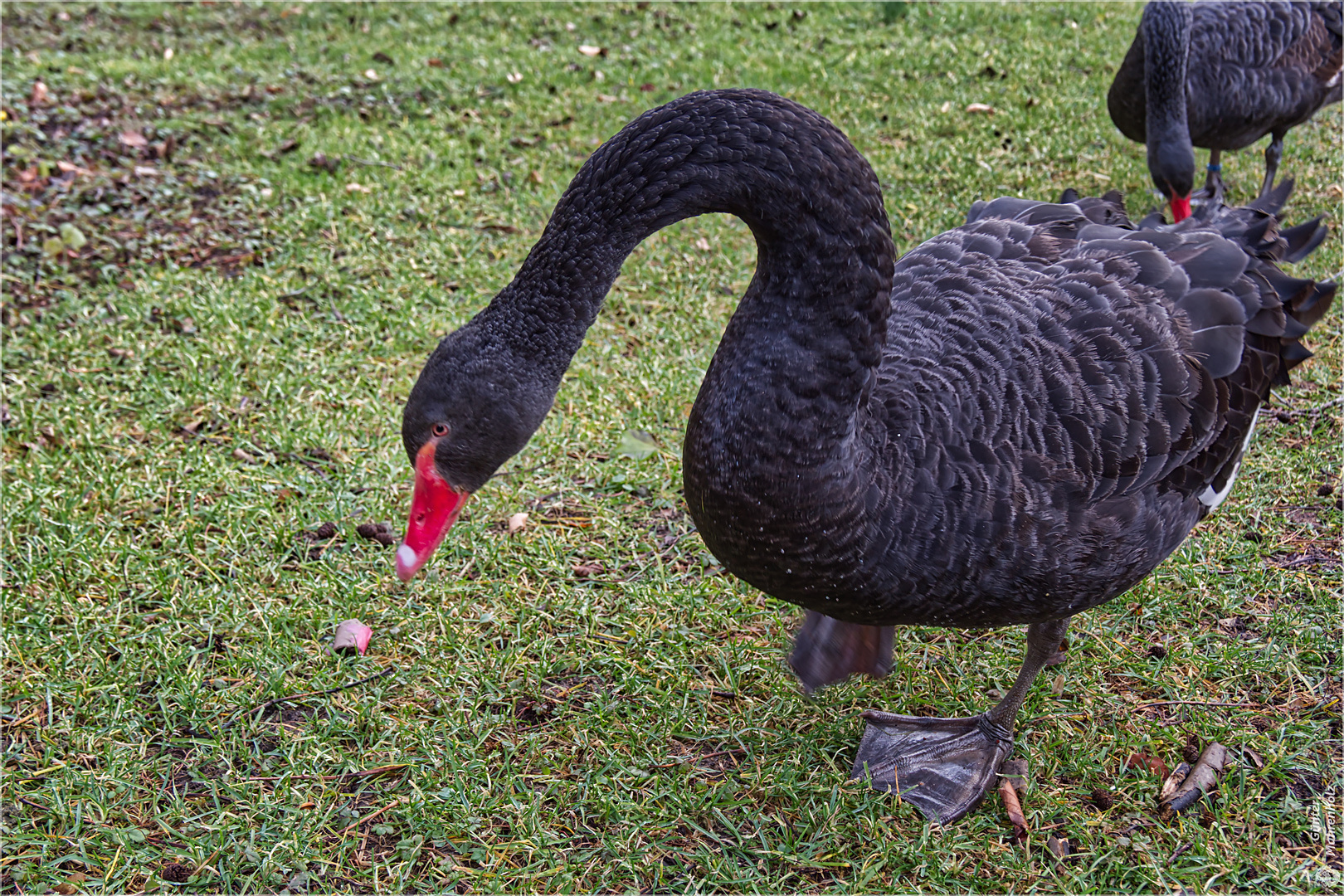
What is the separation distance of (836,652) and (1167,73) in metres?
3.85

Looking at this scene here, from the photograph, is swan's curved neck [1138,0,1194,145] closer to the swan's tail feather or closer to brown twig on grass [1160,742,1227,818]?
the swan's tail feather

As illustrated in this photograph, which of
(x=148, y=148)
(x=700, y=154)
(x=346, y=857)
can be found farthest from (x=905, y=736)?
(x=148, y=148)

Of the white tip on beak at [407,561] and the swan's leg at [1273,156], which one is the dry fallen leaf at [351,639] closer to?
the white tip on beak at [407,561]

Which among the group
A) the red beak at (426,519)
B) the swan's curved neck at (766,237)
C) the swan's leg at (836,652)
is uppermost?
the swan's curved neck at (766,237)

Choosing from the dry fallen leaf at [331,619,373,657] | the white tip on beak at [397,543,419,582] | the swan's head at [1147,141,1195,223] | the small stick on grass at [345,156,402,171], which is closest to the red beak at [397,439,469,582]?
the white tip on beak at [397,543,419,582]

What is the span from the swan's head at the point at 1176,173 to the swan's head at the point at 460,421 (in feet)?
13.0

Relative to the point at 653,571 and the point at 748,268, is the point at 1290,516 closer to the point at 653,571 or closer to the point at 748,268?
the point at 653,571

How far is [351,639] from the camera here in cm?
327

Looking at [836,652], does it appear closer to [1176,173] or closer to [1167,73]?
[1176,173]

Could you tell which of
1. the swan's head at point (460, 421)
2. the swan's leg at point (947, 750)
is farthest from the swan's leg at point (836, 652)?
the swan's head at point (460, 421)

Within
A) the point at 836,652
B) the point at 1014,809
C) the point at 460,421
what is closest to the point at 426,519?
the point at 460,421

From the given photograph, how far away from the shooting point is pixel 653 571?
143 inches

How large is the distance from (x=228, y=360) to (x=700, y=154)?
315cm

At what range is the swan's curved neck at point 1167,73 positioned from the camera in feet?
16.9
